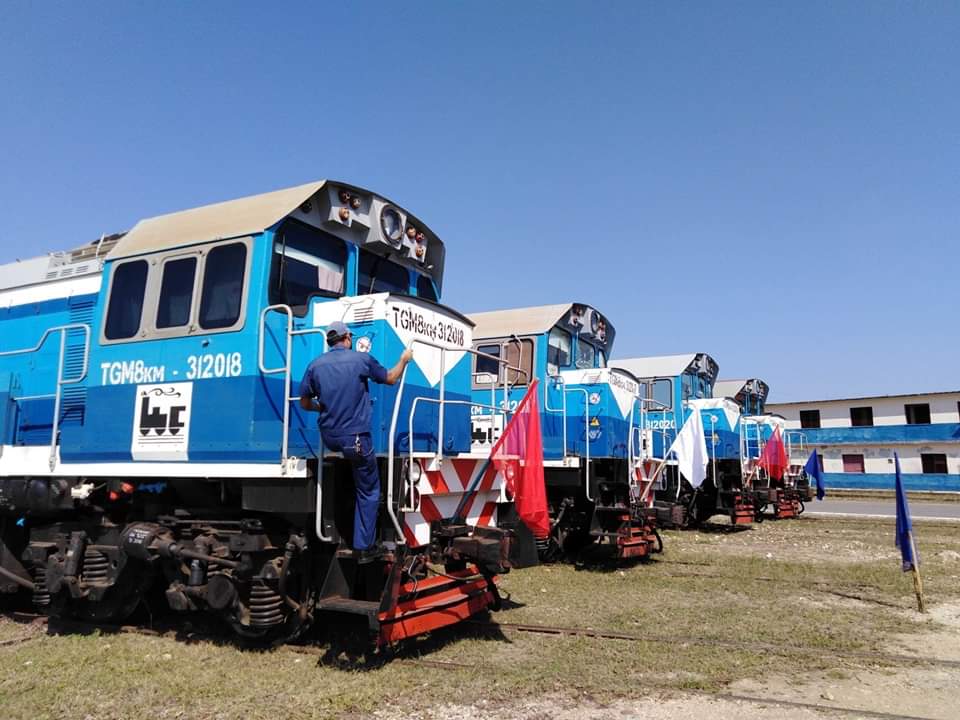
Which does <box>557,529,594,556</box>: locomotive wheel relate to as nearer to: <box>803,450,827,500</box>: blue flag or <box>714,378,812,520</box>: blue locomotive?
<box>714,378,812,520</box>: blue locomotive

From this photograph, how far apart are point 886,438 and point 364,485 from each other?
3847 cm

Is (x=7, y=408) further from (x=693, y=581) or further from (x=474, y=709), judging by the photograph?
(x=693, y=581)

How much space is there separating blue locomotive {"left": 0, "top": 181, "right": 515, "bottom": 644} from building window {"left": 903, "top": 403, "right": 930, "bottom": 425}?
3670 centimetres

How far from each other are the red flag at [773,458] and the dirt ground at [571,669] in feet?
32.6

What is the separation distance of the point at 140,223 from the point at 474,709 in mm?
5386

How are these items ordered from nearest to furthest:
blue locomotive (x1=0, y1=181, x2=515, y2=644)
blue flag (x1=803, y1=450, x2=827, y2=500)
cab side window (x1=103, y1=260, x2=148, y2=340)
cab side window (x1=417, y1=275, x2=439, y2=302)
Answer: blue locomotive (x1=0, y1=181, x2=515, y2=644)
cab side window (x1=103, y1=260, x2=148, y2=340)
cab side window (x1=417, y1=275, x2=439, y2=302)
blue flag (x1=803, y1=450, x2=827, y2=500)

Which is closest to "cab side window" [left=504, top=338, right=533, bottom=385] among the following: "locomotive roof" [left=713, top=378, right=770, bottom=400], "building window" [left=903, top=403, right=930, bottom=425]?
"locomotive roof" [left=713, top=378, right=770, bottom=400]

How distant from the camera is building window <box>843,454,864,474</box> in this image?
3709 cm

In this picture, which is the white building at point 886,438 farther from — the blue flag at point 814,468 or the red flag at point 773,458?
the red flag at point 773,458

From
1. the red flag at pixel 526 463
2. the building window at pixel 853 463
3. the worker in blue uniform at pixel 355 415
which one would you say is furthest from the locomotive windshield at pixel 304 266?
the building window at pixel 853 463

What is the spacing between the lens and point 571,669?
5449mm

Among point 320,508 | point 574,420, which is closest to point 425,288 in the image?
point 320,508

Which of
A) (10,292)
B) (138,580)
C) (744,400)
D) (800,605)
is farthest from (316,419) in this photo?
(744,400)

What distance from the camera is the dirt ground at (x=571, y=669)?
470 centimetres
